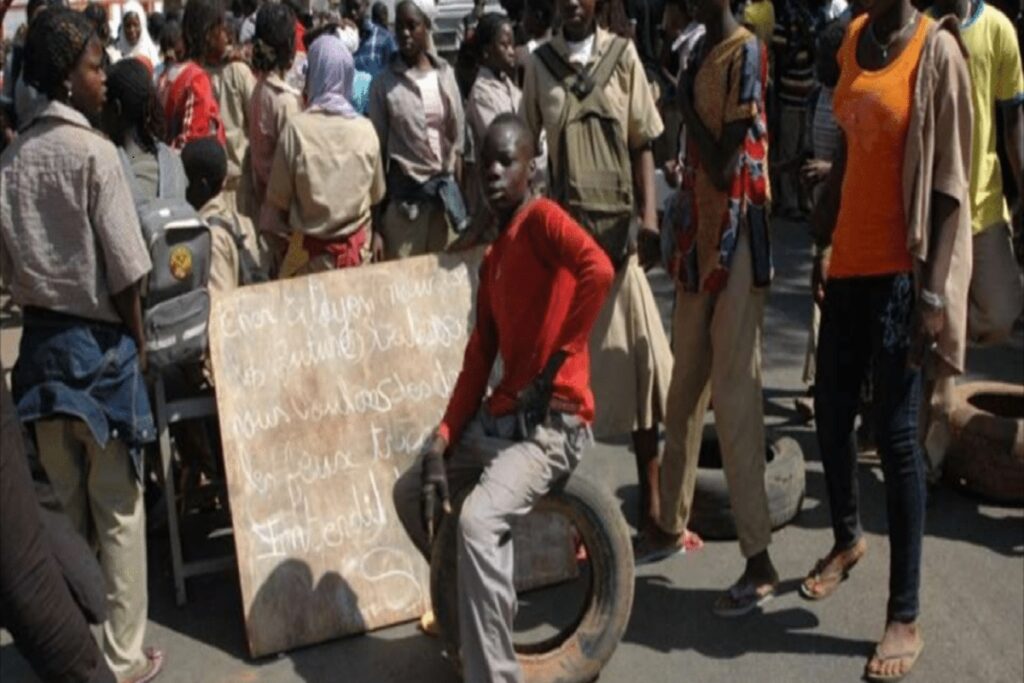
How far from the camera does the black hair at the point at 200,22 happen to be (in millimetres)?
8906

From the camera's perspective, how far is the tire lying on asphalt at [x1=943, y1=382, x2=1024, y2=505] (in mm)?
6020

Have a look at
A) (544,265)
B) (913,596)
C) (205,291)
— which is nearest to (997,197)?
(913,596)

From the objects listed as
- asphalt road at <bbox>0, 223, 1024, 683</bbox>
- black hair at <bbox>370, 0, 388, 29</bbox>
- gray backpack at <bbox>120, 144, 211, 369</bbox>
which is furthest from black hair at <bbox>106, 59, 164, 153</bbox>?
black hair at <bbox>370, 0, 388, 29</bbox>

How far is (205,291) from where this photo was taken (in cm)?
531

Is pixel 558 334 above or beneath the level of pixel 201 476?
above

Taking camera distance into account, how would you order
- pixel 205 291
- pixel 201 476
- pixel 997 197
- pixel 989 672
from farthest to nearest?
pixel 201 476 < pixel 997 197 < pixel 205 291 < pixel 989 672

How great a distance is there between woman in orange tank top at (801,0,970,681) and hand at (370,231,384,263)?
2.56 m

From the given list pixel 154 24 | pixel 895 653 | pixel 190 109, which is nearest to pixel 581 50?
pixel 895 653

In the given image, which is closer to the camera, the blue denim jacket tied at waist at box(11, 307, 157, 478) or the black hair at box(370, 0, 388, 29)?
the blue denim jacket tied at waist at box(11, 307, 157, 478)

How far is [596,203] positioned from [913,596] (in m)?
1.80

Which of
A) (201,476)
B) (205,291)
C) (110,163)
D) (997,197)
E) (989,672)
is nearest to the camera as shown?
(110,163)

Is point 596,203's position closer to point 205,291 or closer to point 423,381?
point 423,381

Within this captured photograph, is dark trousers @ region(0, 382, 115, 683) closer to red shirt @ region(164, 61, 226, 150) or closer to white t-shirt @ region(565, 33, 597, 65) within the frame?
white t-shirt @ region(565, 33, 597, 65)

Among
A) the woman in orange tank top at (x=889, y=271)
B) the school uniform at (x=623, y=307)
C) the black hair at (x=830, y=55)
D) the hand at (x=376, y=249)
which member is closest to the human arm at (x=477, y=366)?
the school uniform at (x=623, y=307)
